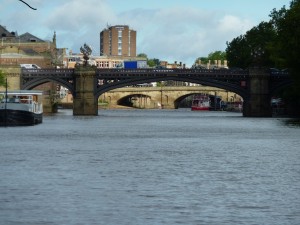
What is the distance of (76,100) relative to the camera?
154 meters

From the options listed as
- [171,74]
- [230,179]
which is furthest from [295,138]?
[171,74]

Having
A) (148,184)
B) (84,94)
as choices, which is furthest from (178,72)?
(148,184)

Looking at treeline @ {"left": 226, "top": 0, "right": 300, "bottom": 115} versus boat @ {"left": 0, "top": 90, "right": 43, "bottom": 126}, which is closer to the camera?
boat @ {"left": 0, "top": 90, "right": 43, "bottom": 126}

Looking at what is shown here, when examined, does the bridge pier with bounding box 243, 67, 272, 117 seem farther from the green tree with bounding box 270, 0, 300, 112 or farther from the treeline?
the green tree with bounding box 270, 0, 300, 112

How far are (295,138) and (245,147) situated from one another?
1212cm

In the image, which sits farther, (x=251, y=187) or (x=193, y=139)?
(x=193, y=139)

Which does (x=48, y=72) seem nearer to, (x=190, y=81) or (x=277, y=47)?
(x=190, y=81)

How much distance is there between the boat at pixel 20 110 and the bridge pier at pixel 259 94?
4644 cm

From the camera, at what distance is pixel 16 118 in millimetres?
100938

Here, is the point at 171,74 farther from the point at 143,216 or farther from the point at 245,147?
the point at 143,216

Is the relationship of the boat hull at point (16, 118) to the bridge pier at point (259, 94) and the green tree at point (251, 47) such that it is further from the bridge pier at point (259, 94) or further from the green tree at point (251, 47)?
the green tree at point (251, 47)

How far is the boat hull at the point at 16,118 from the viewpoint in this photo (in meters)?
97.5

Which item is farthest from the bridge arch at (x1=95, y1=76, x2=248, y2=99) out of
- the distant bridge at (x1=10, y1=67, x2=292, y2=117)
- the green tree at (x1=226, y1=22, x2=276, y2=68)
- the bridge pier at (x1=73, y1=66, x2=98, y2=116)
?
→ the green tree at (x1=226, y1=22, x2=276, y2=68)

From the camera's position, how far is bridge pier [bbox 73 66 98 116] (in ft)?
502
